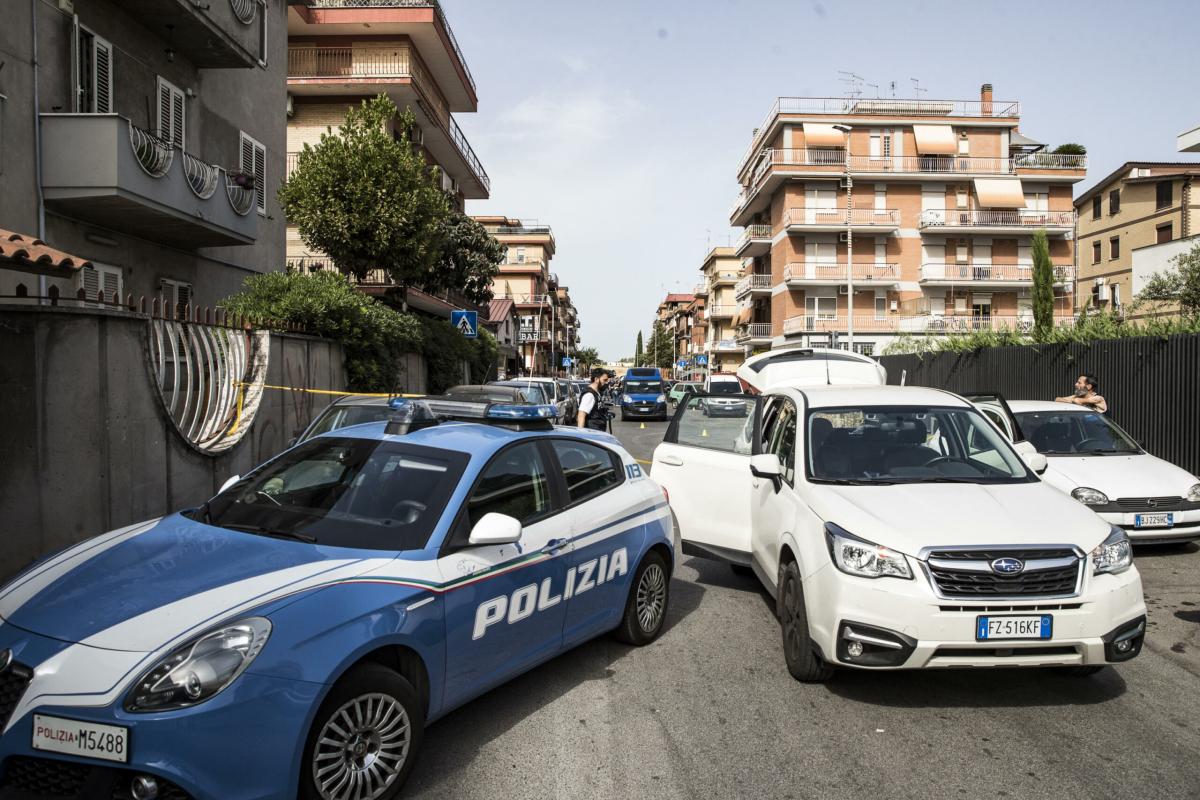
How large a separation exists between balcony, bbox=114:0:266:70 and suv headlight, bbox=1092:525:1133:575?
1497 cm

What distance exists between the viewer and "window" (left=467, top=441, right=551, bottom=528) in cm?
412

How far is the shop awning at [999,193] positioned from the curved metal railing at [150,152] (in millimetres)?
47483

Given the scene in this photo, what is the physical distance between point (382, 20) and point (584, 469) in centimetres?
2589

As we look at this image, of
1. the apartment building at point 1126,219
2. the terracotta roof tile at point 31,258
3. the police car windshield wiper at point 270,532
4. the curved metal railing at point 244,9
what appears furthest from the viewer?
the apartment building at point 1126,219

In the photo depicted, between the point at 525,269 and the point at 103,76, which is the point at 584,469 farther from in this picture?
the point at 525,269

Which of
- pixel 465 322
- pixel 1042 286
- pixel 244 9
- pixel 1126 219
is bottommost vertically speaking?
pixel 465 322

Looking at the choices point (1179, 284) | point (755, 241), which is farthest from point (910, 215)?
point (1179, 284)

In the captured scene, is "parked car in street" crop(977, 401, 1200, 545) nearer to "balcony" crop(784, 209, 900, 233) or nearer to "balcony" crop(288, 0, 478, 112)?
"balcony" crop(288, 0, 478, 112)

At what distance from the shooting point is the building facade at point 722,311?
77.1 m

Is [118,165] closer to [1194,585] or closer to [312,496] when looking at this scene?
[312,496]

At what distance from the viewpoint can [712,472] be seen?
22.8 ft

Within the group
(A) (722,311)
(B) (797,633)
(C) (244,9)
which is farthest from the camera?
(A) (722,311)

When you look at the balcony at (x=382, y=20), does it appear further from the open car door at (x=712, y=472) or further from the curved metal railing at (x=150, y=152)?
the open car door at (x=712, y=472)

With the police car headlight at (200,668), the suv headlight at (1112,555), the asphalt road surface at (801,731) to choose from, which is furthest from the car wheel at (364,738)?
the suv headlight at (1112,555)
